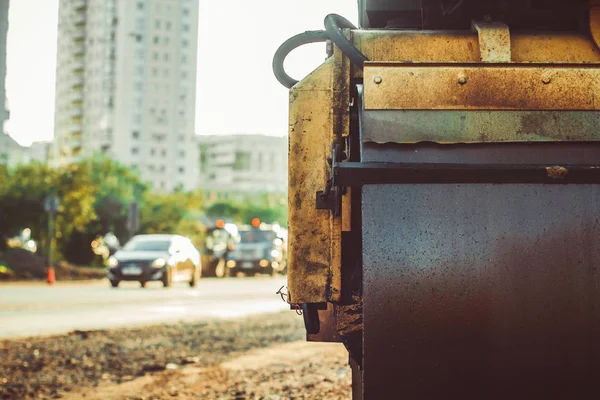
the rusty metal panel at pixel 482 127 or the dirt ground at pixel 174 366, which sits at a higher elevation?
the rusty metal panel at pixel 482 127

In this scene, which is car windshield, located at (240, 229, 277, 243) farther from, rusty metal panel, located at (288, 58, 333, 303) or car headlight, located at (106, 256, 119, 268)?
rusty metal panel, located at (288, 58, 333, 303)

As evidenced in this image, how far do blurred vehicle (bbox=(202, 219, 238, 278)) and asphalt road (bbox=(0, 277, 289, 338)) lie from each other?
16.7 m

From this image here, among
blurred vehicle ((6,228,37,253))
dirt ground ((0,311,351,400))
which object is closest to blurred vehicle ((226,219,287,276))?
blurred vehicle ((6,228,37,253))

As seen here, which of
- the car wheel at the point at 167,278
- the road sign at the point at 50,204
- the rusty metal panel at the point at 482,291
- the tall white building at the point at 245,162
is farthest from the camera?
the tall white building at the point at 245,162

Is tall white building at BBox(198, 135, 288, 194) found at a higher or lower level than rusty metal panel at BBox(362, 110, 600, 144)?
higher

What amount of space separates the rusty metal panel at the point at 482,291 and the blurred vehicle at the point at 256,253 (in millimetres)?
36021

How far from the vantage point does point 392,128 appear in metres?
2.51

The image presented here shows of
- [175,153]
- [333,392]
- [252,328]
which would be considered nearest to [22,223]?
[252,328]

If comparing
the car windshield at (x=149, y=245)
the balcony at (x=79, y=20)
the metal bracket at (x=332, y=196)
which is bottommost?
the metal bracket at (x=332, y=196)

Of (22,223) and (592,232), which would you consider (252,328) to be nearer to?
(592,232)

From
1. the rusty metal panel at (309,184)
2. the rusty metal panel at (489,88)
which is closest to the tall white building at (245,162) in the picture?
the rusty metal panel at (309,184)

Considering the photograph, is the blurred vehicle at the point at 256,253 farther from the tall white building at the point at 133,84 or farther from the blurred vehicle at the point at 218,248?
the tall white building at the point at 133,84

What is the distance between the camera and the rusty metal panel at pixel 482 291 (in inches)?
89.7

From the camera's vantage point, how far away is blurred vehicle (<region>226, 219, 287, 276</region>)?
38.4 metres
